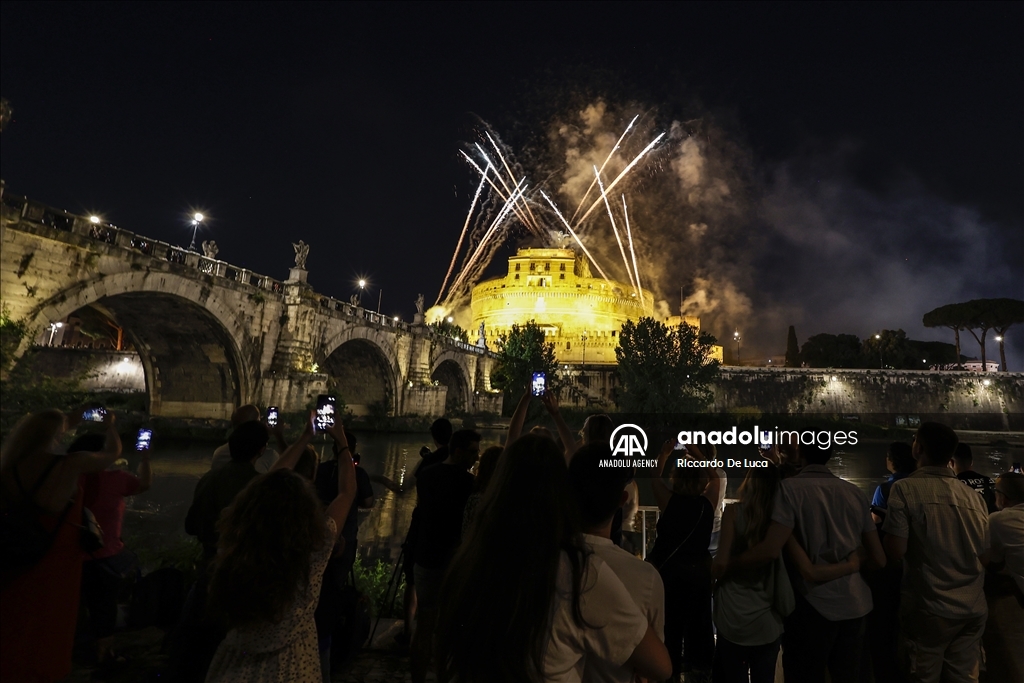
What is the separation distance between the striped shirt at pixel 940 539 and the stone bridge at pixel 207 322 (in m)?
20.2

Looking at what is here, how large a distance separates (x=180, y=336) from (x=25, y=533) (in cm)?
2475

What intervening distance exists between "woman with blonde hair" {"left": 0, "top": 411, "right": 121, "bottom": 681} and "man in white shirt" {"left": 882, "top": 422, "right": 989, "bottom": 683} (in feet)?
14.9

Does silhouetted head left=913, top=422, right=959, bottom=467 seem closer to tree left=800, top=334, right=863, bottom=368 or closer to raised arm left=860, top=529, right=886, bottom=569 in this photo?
raised arm left=860, top=529, right=886, bottom=569

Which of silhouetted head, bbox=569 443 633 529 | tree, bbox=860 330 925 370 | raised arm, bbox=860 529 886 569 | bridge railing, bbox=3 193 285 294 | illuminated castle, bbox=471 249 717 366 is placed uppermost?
illuminated castle, bbox=471 249 717 366

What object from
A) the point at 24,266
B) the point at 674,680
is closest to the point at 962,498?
the point at 674,680

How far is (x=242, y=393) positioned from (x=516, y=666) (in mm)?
26353

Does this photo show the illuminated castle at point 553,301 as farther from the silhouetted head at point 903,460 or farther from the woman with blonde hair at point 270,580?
the woman with blonde hair at point 270,580

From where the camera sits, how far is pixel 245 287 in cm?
2352

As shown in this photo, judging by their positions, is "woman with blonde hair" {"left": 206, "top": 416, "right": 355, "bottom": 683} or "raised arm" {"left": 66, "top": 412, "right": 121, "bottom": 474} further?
"raised arm" {"left": 66, "top": 412, "right": 121, "bottom": 474}

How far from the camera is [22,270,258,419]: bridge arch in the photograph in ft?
61.8

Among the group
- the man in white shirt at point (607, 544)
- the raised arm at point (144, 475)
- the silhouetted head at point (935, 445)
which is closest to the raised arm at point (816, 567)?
the silhouetted head at point (935, 445)

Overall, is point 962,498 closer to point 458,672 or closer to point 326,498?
point 458,672

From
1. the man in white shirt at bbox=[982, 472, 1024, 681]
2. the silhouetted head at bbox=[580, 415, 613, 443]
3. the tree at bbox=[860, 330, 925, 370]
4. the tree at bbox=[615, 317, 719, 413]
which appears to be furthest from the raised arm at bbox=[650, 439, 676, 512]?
the tree at bbox=[860, 330, 925, 370]

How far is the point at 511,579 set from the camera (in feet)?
5.26
